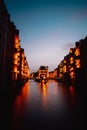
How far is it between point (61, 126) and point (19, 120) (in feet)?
10.0

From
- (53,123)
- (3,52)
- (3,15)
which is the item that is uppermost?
(3,15)

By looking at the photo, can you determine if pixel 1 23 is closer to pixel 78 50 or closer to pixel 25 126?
pixel 25 126

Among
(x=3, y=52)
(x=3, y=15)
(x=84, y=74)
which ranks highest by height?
(x=3, y=15)

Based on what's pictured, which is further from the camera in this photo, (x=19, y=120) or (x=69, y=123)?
(x=19, y=120)

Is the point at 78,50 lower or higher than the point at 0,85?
higher

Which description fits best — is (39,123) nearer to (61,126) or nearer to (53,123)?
(53,123)

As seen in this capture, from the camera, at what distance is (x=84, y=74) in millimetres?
46688

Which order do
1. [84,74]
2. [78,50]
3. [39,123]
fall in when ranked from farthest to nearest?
1. [78,50]
2. [84,74]
3. [39,123]

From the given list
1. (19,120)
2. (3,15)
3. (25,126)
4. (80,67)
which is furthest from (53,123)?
(80,67)

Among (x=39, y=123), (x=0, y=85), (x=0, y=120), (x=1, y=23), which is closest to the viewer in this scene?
(x=39, y=123)

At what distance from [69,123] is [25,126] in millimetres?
2856

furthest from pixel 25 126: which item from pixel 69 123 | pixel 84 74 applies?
pixel 84 74

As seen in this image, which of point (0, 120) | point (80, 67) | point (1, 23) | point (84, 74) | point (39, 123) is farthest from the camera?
point (80, 67)

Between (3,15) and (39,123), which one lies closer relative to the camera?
(39,123)
